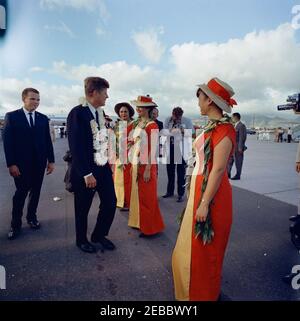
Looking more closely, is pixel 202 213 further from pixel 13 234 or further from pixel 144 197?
pixel 13 234

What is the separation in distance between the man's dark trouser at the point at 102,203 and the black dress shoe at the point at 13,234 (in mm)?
906

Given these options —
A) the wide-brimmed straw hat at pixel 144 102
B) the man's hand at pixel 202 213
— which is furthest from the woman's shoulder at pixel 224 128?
the wide-brimmed straw hat at pixel 144 102

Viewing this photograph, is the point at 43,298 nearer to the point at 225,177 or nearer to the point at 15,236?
the point at 15,236

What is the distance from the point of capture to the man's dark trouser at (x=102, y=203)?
9.91ft

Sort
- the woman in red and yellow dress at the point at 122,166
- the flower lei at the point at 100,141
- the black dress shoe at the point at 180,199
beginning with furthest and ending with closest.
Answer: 1. the black dress shoe at the point at 180,199
2. the woman in red and yellow dress at the point at 122,166
3. the flower lei at the point at 100,141

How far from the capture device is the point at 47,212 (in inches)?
177

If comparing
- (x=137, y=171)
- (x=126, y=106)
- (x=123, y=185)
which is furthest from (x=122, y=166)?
(x=137, y=171)

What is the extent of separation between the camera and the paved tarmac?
2383mm

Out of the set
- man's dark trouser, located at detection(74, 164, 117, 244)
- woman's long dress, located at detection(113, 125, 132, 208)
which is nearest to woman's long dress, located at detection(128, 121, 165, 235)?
man's dark trouser, located at detection(74, 164, 117, 244)

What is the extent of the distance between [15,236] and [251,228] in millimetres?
3319

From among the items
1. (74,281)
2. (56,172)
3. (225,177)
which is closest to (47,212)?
(74,281)

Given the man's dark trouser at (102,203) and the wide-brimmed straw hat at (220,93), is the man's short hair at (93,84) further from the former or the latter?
the wide-brimmed straw hat at (220,93)

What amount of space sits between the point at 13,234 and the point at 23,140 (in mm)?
1229

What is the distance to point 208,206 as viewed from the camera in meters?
2.01
